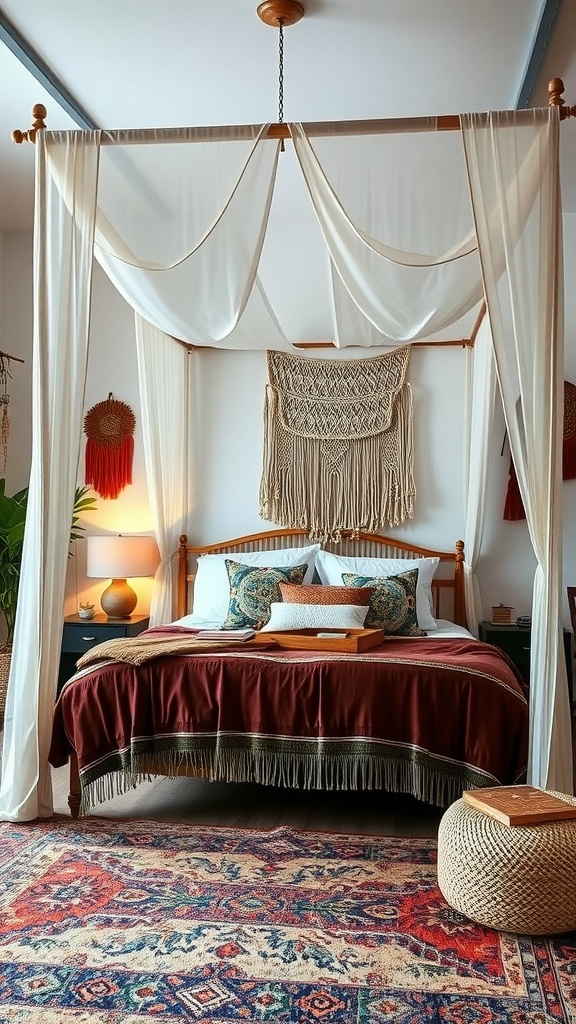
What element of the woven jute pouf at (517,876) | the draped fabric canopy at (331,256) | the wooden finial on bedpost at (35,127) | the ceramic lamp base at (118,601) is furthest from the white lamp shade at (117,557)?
the woven jute pouf at (517,876)

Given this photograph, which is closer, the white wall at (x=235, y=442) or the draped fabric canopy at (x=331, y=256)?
the draped fabric canopy at (x=331, y=256)

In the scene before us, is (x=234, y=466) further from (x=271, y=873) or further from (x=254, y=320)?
(x=271, y=873)

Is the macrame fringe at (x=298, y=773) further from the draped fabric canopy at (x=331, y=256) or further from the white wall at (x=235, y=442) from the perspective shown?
the white wall at (x=235, y=442)

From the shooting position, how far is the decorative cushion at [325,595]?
441 cm

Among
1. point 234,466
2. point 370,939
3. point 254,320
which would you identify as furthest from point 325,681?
point 234,466

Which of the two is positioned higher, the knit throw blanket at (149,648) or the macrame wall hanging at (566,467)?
the macrame wall hanging at (566,467)

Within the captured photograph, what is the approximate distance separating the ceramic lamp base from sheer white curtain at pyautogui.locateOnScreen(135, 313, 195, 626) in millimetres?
139

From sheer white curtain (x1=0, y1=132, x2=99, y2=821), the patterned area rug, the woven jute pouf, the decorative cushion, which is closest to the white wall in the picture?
the decorative cushion

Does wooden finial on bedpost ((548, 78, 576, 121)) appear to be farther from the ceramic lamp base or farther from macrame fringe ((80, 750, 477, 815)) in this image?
the ceramic lamp base

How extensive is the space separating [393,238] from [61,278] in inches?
50.5

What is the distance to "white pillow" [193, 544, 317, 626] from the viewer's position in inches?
191

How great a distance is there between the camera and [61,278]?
321cm

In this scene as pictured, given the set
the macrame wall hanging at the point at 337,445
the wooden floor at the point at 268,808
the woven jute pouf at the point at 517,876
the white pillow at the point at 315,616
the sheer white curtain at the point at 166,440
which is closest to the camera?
the woven jute pouf at the point at 517,876

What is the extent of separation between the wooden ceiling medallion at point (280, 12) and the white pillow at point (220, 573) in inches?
108
